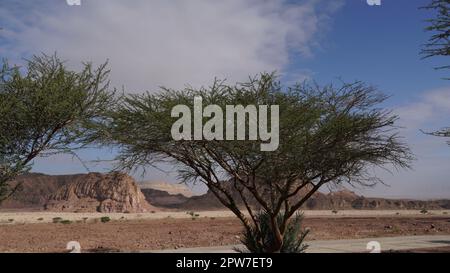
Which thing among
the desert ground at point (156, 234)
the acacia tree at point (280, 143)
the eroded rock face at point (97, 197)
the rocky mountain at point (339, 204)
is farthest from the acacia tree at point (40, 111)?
the rocky mountain at point (339, 204)

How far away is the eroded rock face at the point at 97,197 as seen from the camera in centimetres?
12194

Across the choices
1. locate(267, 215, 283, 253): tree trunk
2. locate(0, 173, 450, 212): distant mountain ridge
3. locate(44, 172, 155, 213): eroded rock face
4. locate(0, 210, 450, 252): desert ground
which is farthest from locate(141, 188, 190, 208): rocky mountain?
locate(267, 215, 283, 253): tree trunk

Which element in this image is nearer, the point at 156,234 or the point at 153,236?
the point at 153,236

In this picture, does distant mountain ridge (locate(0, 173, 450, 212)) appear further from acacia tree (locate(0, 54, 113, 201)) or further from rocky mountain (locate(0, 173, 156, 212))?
acacia tree (locate(0, 54, 113, 201))

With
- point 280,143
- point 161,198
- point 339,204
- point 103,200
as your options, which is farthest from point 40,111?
point 161,198

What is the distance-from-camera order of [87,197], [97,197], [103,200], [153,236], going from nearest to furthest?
[153,236] → [103,200] → [97,197] → [87,197]

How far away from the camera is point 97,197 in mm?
128125

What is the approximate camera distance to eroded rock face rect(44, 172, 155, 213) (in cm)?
12194

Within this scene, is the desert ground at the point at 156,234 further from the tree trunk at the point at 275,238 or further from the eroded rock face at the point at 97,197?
the eroded rock face at the point at 97,197

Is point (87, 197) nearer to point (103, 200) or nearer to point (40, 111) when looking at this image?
point (103, 200)

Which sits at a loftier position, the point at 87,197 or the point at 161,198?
the point at 87,197
